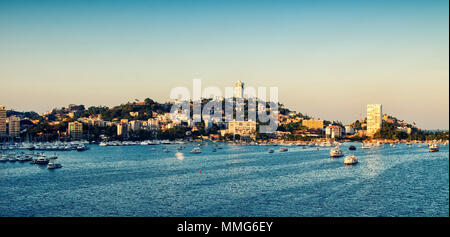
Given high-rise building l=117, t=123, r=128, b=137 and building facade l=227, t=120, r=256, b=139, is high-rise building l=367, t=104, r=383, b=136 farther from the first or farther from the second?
high-rise building l=117, t=123, r=128, b=137

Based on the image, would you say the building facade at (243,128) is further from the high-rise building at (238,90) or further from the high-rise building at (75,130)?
the high-rise building at (75,130)

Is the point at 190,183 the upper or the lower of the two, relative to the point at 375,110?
lower

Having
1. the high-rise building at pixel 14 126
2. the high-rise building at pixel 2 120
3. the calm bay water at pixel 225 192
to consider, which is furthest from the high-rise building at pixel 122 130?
the calm bay water at pixel 225 192

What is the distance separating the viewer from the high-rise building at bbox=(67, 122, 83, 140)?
144 feet

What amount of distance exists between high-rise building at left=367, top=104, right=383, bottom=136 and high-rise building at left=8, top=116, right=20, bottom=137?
134ft

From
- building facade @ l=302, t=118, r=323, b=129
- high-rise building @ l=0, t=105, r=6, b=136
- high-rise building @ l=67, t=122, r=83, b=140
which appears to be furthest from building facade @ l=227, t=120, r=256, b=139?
high-rise building @ l=0, t=105, r=6, b=136

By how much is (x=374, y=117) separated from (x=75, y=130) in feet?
120
